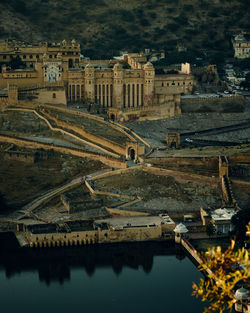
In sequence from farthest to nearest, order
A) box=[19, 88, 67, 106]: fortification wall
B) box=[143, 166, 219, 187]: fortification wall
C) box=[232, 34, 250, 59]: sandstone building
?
1. box=[232, 34, 250, 59]: sandstone building
2. box=[19, 88, 67, 106]: fortification wall
3. box=[143, 166, 219, 187]: fortification wall

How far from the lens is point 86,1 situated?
13538 cm

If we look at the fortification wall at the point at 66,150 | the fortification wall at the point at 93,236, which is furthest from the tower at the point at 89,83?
the fortification wall at the point at 93,236

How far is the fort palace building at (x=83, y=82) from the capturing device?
8694 centimetres

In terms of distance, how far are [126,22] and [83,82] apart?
1693 inches

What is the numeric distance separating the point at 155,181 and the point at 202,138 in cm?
1506

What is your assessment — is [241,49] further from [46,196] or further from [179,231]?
[179,231]

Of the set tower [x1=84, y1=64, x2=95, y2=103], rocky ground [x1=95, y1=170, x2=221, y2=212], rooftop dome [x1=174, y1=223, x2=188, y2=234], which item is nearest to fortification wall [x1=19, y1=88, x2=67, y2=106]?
tower [x1=84, y1=64, x2=95, y2=103]

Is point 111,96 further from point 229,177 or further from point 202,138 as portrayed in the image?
point 229,177

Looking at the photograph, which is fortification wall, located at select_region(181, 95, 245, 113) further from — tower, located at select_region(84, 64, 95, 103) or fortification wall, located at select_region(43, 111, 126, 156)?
fortification wall, located at select_region(43, 111, 126, 156)

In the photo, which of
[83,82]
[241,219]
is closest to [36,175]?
[83,82]

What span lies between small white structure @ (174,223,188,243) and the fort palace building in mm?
27670

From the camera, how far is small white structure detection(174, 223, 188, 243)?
6038 centimetres

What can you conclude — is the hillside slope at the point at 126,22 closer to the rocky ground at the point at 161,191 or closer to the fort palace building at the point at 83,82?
the fort palace building at the point at 83,82

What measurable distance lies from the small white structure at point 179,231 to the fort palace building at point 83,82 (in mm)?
27670
